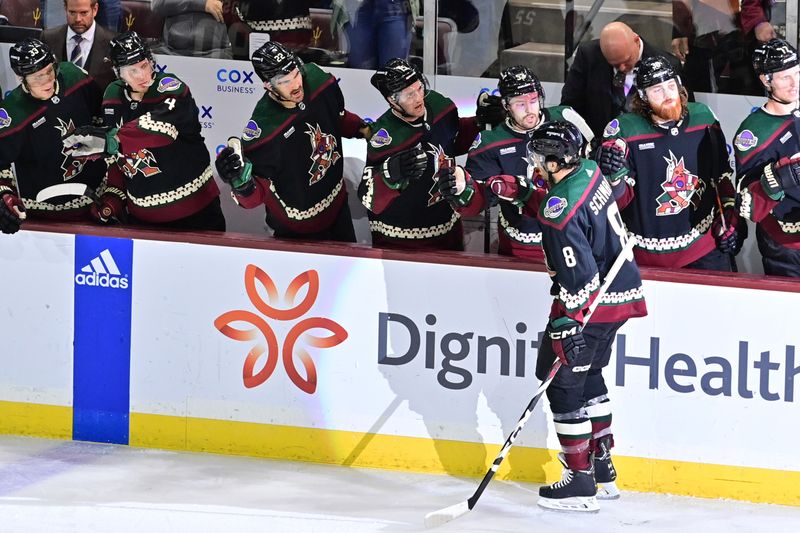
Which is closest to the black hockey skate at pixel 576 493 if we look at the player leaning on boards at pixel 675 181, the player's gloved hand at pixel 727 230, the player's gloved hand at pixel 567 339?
the player's gloved hand at pixel 567 339

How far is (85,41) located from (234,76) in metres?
0.70

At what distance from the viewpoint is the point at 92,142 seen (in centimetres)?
622

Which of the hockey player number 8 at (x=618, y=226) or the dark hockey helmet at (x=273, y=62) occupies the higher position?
the dark hockey helmet at (x=273, y=62)

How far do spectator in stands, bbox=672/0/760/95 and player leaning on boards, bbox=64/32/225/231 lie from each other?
2.05 m

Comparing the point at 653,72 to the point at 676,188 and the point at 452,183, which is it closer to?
the point at 676,188

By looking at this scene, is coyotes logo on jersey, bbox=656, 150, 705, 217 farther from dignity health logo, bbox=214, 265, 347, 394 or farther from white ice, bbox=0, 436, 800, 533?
dignity health logo, bbox=214, 265, 347, 394

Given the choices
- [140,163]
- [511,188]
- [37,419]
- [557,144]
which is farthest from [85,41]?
[557,144]

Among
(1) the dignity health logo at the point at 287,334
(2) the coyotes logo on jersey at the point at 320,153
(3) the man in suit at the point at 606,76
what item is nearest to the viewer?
(1) the dignity health logo at the point at 287,334

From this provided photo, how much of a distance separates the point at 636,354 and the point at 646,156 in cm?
73

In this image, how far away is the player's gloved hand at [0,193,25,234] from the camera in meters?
6.16

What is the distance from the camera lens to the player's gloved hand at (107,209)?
6.51 m

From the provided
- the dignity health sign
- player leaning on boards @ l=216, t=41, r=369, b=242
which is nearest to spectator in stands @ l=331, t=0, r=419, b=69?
player leaning on boards @ l=216, t=41, r=369, b=242

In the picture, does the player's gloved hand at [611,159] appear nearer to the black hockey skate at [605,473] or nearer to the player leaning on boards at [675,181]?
the player leaning on boards at [675,181]

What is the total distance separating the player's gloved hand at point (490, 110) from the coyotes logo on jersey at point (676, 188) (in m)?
0.69
